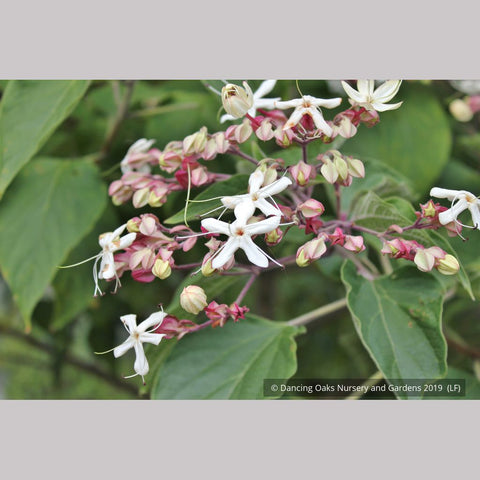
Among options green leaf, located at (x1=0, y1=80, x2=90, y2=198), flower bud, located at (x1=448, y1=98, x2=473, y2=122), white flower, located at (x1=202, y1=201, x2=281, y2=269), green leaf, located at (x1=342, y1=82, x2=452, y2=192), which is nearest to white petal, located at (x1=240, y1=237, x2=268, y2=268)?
white flower, located at (x1=202, y1=201, x2=281, y2=269)

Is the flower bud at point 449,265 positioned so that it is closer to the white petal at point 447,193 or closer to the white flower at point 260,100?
the white petal at point 447,193

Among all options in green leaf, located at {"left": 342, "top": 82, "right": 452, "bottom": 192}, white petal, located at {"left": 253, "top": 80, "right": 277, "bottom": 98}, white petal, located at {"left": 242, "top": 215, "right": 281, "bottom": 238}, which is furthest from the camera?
green leaf, located at {"left": 342, "top": 82, "right": 452, "bottom": 192}

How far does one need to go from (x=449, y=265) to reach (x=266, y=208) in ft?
0.55

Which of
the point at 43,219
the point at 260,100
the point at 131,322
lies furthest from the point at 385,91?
the point at 43,219

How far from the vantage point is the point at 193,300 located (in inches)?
21.1

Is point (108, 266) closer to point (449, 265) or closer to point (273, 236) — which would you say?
point (273, 236)

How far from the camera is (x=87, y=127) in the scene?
928mm

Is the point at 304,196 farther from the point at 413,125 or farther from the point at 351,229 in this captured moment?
the point at 413,125

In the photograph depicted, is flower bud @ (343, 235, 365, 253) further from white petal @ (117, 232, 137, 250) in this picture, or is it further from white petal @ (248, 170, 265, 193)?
white petal @ (117, 232, 137, 250)

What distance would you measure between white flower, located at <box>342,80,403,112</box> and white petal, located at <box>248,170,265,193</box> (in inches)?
4.5

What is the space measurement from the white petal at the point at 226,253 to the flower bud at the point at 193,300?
37mm

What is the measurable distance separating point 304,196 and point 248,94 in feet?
0.36

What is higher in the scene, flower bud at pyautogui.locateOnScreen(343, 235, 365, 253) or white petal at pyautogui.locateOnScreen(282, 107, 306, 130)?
white petal at pyautogui.locateOnScreen(282, 107, 306, 130)

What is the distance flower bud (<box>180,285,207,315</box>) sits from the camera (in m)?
0.54
